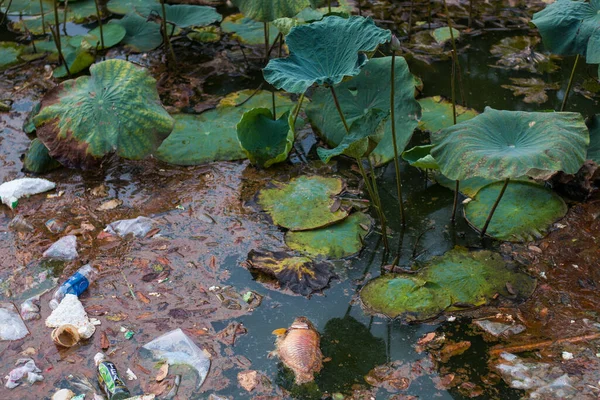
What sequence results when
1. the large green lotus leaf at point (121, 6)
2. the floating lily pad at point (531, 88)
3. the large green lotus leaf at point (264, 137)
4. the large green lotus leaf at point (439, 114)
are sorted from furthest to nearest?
the large green lotus leaf at point (121, 6) < the floating lily pad at point (531, 88) < the large green lotus leaf at point (439, 114) < the large green lotus leaf at point (264, 137)

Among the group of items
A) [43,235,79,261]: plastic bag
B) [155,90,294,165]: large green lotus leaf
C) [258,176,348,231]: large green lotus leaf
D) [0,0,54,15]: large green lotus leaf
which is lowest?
[43,235,79,261]: plastic bag

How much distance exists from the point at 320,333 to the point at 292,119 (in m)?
1.24

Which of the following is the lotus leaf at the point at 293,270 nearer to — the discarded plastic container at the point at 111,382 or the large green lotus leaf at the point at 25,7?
the discarded plastic container at the point at 111,382

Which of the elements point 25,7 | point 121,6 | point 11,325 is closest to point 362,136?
point 11,325

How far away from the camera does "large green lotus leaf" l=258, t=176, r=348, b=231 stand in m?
2.95

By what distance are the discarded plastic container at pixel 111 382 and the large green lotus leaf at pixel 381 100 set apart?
1.58m

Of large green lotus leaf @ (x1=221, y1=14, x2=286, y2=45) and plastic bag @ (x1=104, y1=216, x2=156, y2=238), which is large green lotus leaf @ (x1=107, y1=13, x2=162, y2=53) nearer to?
large green lotus leaf @ (x1=221, y1=14, x2=286, y2=45)

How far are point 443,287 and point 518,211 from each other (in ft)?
2.02

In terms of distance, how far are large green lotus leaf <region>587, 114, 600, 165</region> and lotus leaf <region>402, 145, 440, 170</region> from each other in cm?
76

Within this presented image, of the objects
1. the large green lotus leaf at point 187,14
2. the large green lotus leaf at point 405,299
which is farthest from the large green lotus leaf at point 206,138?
the large green lotus leaf at point 405,299

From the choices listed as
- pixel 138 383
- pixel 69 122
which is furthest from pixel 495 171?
pixel 69 122

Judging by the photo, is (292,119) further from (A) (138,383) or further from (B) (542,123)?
(A) (138,383)

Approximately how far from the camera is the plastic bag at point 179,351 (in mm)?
2355

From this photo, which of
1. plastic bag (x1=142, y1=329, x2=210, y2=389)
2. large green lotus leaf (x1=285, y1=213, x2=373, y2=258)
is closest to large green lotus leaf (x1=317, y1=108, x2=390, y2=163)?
large green lotus leaf (x1=285, y1=213, x2=373, y2=258)
